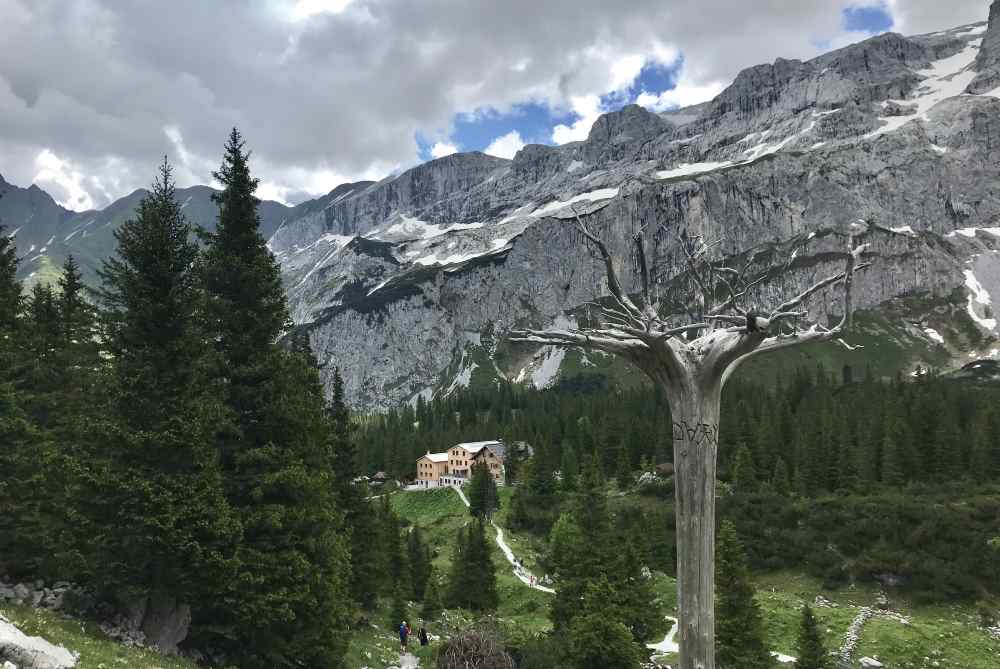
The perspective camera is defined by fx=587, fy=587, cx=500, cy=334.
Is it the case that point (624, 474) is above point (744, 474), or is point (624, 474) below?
below

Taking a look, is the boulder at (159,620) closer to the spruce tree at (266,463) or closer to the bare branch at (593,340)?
the spruce tree at (266,463)

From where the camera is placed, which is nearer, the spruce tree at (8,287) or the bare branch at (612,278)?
the bare branch at (612,278)

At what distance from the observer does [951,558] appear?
4359 centimetres

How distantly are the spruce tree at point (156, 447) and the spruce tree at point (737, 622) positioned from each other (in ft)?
68.0

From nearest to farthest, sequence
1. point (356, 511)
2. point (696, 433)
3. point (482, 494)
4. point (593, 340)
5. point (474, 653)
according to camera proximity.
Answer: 1. point (696, 433)
2. point (593, 340)
3. point (474, 653)
4. point (356, 511)
5. point (482, 494)

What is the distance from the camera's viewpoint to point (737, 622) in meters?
25.6

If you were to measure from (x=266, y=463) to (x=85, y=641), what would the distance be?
20.4 feet

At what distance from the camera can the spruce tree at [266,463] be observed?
16297mm

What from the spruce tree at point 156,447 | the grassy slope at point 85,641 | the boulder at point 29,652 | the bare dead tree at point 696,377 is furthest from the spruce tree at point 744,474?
the boulder at point 29,652

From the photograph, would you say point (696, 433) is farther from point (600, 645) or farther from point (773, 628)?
point (773, 628)

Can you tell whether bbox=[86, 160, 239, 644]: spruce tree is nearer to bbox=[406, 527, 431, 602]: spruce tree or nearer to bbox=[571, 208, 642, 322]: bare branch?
bbox=[571, 208, 642, 322]: bare branch

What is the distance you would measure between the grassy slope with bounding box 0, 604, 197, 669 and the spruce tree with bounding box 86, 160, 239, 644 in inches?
48.2

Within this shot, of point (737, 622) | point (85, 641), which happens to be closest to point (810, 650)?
point (737, 622)

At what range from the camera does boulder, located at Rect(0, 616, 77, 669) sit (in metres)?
9.31
